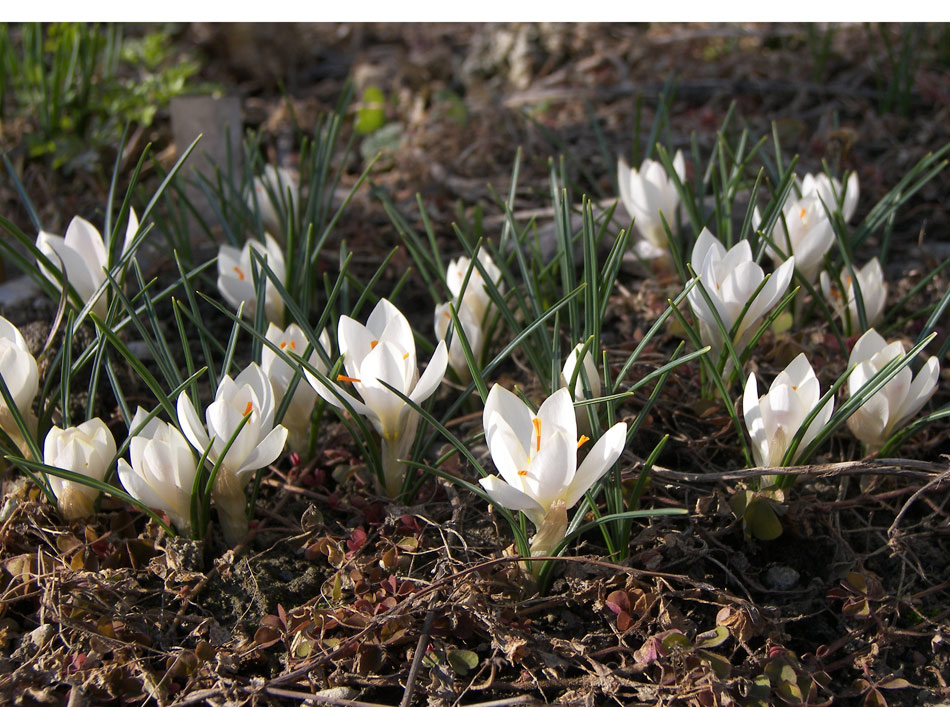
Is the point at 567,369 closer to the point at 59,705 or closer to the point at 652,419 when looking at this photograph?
the point at 652,419

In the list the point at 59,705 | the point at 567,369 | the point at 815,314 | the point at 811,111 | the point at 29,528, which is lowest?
the point at 59,705

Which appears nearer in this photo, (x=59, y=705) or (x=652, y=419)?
(x=59, y=705)

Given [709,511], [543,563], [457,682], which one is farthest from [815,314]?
[457,682]

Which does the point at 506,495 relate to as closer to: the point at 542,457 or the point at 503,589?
the point at 542,457

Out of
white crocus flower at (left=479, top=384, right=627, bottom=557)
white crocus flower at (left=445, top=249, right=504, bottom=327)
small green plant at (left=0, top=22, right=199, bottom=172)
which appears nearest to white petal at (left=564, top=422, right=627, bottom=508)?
white crocus flower at (left=479, top=384, right=627, bottom=557)

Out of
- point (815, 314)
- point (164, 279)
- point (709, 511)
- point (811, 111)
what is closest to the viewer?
point (709, 511)

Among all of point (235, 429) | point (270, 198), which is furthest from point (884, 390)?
point (270, 198)
